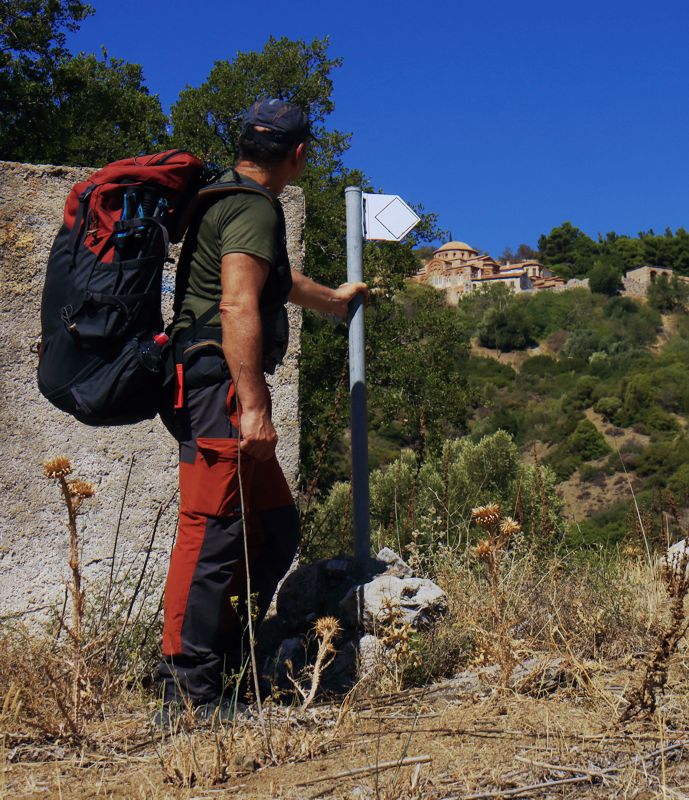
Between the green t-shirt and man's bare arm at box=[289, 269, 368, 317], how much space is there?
423mm

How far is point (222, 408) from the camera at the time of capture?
2.36m

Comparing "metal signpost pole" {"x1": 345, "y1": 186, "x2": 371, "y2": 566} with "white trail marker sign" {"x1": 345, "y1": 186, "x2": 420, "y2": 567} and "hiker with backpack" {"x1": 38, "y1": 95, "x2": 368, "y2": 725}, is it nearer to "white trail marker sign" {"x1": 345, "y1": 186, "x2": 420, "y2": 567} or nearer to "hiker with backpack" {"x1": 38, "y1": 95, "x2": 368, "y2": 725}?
"white trail marker sign" {"x1": 345, "y1": 186, "x2": 420, "y2": 567}

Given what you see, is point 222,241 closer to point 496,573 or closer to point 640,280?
point 496,573

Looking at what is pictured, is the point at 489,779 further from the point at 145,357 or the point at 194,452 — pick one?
the point at 145,357

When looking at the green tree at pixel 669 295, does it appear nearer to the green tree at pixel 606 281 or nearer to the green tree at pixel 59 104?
the green tree at pixel 606 281

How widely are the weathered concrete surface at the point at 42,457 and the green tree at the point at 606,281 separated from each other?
5994 centimetres

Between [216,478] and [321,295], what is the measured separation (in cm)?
85

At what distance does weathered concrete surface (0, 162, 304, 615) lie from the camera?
303 centimetres

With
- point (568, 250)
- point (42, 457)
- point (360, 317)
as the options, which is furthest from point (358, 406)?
point (568, 250)

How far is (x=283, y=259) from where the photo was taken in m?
2.54

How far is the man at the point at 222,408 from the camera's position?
2322 millimetres

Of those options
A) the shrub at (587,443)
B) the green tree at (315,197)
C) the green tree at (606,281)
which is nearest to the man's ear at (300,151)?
the green tree at (315,197)

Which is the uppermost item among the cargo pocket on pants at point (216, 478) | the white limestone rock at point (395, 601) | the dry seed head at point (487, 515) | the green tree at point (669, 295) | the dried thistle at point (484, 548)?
the green tree at point (669, 295)

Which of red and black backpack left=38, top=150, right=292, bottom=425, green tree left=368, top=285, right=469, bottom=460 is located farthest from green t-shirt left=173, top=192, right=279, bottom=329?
green tree left=368, top=285, right=469, bottom=460
